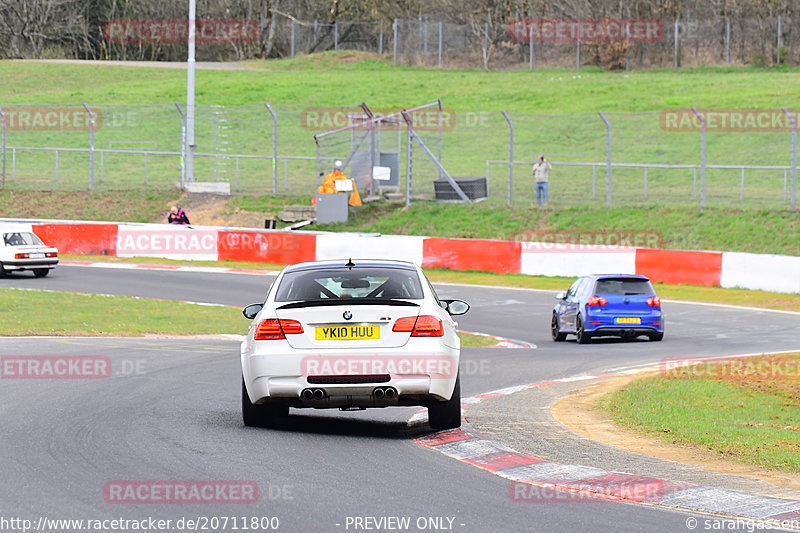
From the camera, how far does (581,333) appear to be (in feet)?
67.8

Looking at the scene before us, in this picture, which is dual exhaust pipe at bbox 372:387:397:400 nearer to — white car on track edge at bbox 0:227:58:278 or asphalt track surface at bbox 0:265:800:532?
asphalt track surface at bbox 0:265:800:532

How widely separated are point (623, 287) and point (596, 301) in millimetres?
632

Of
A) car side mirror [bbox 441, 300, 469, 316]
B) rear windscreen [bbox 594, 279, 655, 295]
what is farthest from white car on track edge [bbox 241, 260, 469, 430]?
rear windscreen [bbox 594, 279, 655, 295]

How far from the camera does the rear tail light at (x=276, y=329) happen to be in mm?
9609

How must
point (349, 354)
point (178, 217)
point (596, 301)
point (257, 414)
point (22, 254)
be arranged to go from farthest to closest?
point (178, 217), point (22, 254), point (596, 301), point (257, 414), point (349, 354)

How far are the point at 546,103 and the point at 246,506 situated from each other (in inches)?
1899

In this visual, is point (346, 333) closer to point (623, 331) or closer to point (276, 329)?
point (276, 329)

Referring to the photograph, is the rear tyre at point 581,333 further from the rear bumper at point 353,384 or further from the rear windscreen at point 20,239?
the rear windscreen at point 20,239

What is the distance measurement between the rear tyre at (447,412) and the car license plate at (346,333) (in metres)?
0.94

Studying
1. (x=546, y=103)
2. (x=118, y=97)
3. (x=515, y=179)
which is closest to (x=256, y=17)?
(x=118, y=97)

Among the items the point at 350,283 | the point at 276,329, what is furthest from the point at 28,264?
the point at 276,329

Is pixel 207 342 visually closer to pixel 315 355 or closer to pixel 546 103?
pixel 315 355

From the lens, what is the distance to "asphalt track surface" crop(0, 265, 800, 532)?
6898 mm

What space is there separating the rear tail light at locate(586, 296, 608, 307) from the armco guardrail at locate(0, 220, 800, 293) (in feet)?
26.4
